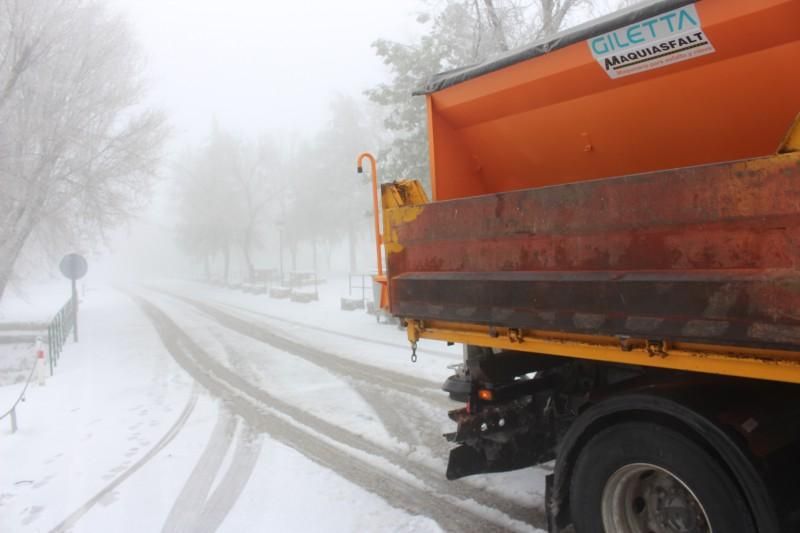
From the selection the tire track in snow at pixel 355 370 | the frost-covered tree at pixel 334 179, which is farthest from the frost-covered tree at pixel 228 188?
→ the tire track in snow at pixel 355 370

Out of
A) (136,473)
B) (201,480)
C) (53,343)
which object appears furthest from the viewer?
(53,343)

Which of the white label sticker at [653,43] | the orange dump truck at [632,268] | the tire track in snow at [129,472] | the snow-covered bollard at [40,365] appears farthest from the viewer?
the snow-covered bollard at [40,365]

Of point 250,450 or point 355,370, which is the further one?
point 355,370

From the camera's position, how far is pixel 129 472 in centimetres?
520

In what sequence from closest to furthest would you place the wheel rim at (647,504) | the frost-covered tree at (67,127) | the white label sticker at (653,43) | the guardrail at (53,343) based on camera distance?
the wheel rim at (647,504) < the white label sticker at (653,43) < the guardrail at (53,343) < the frost-covered tree at (67,127)

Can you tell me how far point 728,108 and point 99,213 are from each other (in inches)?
724

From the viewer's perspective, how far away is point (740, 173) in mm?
2037

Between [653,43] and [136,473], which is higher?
[653,43]

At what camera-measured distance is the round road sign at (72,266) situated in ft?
51.1

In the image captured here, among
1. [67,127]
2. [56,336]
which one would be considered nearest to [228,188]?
[67,127]

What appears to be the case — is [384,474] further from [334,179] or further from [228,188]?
[228,188]

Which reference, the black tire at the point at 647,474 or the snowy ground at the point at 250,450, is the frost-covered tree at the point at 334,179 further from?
the black tire at the point at 647,474

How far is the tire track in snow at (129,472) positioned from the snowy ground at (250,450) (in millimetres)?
19

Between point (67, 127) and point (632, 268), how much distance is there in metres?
18.2
